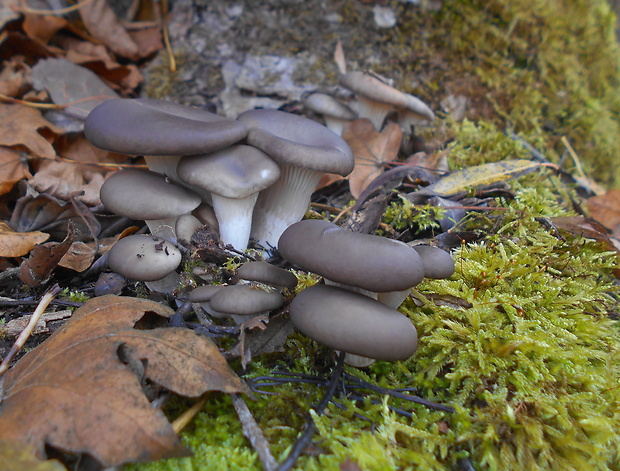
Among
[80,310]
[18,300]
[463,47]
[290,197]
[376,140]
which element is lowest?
[18,300]

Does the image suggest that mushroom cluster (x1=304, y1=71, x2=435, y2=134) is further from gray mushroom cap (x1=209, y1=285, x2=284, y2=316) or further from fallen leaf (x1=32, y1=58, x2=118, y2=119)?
gray mushroom cap (x1=209, y1=285, x2=284, y2=316)

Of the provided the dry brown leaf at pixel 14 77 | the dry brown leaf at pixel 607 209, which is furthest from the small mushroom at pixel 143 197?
the dry brown leaf at pixel 607 209

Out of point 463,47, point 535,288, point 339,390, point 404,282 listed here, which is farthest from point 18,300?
point 463,47

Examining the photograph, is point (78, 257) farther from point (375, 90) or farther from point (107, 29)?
point (107, 29)

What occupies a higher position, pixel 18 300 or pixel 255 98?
pixel 255 98

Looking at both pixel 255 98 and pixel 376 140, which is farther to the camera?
pixel 255 98

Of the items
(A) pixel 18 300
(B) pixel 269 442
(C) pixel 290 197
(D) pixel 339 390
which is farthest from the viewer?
(C) pixel 290 197

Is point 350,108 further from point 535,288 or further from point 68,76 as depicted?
point 68,76
